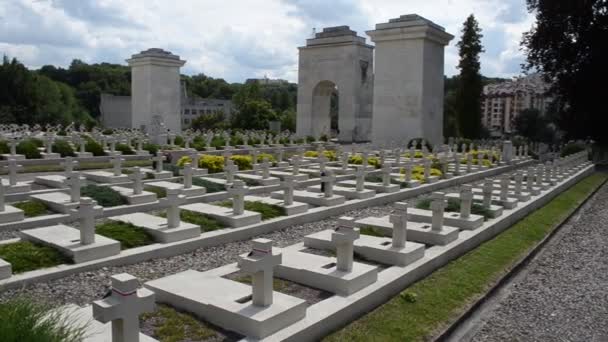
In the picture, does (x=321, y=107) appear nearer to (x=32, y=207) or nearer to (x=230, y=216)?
(x=32, y=207)

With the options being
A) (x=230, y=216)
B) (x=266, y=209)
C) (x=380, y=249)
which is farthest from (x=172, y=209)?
(x=380, y=249)

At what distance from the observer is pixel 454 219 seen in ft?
28.2

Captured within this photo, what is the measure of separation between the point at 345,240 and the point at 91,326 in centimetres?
251

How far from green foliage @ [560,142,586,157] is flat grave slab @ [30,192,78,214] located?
98.4 feet

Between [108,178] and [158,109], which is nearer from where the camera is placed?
[108,178]

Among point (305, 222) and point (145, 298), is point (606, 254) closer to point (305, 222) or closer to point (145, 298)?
point (305, 222)

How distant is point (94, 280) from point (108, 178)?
282 inches

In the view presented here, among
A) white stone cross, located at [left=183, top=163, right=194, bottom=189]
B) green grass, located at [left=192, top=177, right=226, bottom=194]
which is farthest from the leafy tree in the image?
white stone cross, located at [left=183, top=163, right=194, bottom=189]

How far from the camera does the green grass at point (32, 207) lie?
8.70m

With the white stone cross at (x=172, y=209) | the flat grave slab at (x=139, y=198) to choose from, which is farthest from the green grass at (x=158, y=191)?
the white stone cross at (x=172, y=209)

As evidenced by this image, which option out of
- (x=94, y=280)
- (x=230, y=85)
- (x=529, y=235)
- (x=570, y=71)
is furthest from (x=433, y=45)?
(x=230, y=85)

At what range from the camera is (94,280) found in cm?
573

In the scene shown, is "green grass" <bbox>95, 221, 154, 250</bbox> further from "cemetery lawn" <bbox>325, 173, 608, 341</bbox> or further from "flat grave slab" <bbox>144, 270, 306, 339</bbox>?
A: "cemetery lawn" <bbox>325, 173, 608, 341</bbox>

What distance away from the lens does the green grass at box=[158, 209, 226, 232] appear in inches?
315
